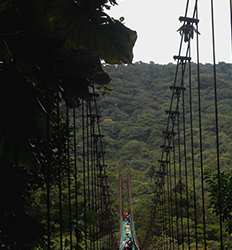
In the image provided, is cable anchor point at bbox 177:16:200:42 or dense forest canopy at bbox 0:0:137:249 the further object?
cable anchor point at bbox 177:16:200:42

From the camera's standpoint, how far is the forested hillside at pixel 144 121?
37.4m

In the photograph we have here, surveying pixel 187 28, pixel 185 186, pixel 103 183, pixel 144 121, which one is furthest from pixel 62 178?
pixel 144 121

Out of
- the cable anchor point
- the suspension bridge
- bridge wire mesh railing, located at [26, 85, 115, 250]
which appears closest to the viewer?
bridge wire mesh railing, located at [26, 85, 115, 250]

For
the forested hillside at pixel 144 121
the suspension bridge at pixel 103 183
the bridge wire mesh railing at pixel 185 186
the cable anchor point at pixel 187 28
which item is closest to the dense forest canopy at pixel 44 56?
the suspension bridge at pixel 103 183

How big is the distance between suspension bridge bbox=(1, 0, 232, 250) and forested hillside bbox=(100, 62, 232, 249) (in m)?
0.83

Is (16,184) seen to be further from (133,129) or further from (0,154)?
(133,129)

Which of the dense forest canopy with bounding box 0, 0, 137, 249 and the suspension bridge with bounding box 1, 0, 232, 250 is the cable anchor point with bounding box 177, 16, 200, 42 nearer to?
the suspension bridge with bounding box 1, 0, 232, 250

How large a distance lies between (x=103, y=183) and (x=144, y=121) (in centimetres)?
2646

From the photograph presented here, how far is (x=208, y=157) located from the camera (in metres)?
34.2

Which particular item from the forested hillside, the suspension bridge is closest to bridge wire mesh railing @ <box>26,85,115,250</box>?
the suspension bridge

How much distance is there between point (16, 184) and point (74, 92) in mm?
750

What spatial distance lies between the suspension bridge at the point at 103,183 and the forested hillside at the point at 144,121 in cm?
83

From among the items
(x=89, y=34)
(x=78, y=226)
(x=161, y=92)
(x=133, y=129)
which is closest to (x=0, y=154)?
(x=89, y=34)

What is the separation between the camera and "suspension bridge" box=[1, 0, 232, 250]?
8.92 ft
